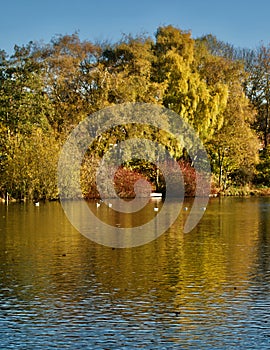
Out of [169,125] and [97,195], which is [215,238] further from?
[169,125]

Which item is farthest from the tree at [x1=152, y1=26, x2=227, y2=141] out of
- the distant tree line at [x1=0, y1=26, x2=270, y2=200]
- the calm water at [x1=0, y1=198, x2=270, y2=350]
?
the calm water at [x1=0, y1=198, x2=270, y2=350]

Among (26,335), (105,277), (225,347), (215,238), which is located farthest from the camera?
(215,238)

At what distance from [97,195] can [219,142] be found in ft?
39.0

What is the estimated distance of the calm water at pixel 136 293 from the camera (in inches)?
347

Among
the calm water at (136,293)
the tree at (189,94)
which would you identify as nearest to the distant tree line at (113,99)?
the tree at (189,94)

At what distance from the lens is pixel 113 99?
44.2 m

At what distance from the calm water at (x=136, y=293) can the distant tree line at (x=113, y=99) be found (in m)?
19.7

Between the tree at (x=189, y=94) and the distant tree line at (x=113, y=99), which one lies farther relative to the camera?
the tree at (x=189, y=94)

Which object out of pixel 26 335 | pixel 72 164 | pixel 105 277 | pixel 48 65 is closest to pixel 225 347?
pixel 26 335

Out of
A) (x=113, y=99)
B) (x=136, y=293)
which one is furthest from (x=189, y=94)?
(x=136, y=293)

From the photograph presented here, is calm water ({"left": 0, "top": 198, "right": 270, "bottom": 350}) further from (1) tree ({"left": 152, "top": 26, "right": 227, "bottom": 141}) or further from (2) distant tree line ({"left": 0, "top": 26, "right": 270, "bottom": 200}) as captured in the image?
(1) tree ({"left": 152, "top": 26, "right": 227, "bottom": 141})

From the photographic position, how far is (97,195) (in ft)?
138

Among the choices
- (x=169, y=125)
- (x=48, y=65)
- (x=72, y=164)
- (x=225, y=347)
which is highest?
(x=48, y=65)

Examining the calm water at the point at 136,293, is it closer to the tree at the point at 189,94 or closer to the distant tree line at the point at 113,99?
the distant tree line at the point at 113,99
